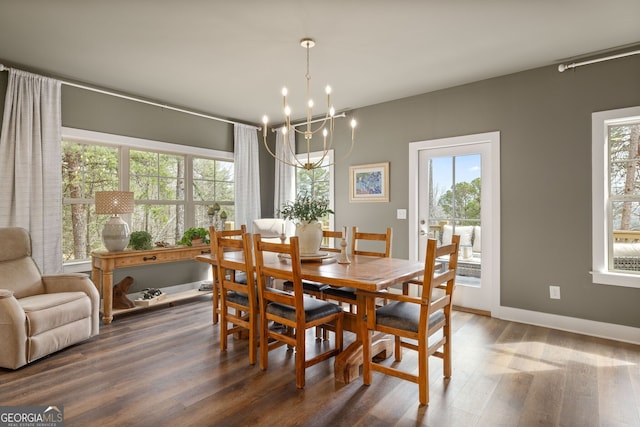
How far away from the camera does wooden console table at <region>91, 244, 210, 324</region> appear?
3561mm

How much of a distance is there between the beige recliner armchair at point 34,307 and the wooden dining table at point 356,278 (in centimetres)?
164

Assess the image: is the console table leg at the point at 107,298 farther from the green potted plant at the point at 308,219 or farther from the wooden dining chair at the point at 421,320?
the wooden dining chair at the point at 421,320

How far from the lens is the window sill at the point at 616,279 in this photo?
3021 millimetres

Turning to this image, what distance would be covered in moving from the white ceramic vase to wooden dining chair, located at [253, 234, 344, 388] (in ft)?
1.07

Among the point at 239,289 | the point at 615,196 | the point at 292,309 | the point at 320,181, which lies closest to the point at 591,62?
the point at 615,196

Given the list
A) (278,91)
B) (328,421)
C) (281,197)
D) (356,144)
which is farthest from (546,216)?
(281,197)

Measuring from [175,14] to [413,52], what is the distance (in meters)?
1.92

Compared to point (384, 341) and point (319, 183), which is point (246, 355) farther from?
point (319, 183)

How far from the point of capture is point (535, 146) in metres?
3.50

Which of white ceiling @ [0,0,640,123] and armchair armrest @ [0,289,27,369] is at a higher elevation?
white ceiling @ [0,0,640,123]

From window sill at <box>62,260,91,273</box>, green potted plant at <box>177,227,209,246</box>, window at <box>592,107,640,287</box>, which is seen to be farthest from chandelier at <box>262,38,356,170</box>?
window sill at <box>62,260,91,273</box>

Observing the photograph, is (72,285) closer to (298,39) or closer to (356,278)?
(356,278)

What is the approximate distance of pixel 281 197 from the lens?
18.6 ft

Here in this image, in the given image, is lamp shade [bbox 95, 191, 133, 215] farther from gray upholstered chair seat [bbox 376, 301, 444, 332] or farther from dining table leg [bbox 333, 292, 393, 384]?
gray upholstered chair seat [bbox 376, 301, 444, 332]
